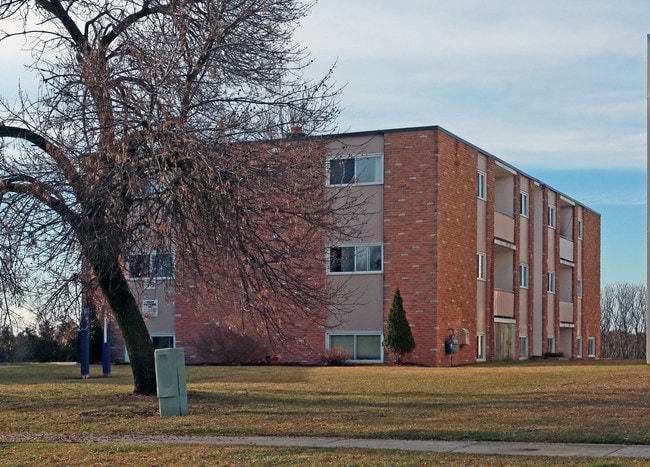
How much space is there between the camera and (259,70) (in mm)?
18281

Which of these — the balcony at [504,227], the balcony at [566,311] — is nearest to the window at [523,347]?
the balcony at [504,227]

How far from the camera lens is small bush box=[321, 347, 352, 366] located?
37750mm

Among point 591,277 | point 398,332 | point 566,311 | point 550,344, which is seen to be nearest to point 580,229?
point 591,277

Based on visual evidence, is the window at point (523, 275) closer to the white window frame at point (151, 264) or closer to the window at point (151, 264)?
the white window frame at point (151, 264)

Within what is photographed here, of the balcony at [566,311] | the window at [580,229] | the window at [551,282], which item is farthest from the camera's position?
the window at [580,229]

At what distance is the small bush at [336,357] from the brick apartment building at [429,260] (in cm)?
66

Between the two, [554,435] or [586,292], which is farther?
[586,292]

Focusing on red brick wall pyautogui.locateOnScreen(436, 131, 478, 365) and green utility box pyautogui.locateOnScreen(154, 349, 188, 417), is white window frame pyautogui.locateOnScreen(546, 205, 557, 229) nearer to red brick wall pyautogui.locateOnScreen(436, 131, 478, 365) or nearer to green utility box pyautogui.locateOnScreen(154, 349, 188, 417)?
red brick wall pyautogui.locateOnScreen(436, 131, 478, 365)

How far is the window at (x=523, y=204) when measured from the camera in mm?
48469

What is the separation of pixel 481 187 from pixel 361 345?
904 centimetres

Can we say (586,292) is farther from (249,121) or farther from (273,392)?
(249,121)

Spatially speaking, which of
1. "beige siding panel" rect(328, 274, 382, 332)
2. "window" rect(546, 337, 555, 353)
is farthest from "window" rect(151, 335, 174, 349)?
"window" rect(546, 337, 555, 353)

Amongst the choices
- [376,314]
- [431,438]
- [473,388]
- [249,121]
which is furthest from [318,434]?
[376,314]

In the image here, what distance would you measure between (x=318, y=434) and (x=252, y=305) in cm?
358
